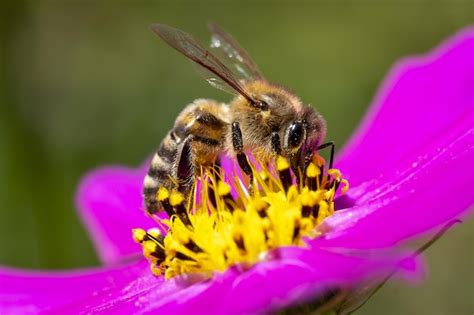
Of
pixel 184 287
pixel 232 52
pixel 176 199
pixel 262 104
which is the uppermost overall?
pixel 232 52

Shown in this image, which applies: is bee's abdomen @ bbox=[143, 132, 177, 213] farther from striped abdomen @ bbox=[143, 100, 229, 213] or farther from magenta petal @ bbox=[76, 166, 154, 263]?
magenta petal @ bbox=[76, 166, 154, 263]

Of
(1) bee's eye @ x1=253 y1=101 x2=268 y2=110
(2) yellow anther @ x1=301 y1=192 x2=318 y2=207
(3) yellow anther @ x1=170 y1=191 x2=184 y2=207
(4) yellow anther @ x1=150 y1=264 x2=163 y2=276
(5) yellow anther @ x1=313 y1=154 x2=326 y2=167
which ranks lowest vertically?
(4) yellow anther @ x1=150 y1=264 x2=163 y2=276

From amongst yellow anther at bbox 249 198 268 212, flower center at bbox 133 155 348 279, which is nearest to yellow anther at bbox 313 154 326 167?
flower center at bbox 133 155 348 279

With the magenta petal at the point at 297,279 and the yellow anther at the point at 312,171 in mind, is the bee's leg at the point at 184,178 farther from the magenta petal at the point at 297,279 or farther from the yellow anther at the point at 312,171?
the magenta petal at the point at 297,279

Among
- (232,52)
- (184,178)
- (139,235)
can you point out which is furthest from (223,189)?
(232,52)

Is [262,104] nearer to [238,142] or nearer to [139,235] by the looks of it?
[238,142]

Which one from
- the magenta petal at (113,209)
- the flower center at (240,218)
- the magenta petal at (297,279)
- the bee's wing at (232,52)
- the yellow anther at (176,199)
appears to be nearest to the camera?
the magenta petal at (297,279)

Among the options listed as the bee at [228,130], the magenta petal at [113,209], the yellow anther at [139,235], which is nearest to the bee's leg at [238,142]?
the bee at [228,130]

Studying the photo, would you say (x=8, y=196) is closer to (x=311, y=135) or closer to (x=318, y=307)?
(x=311, y=135)
